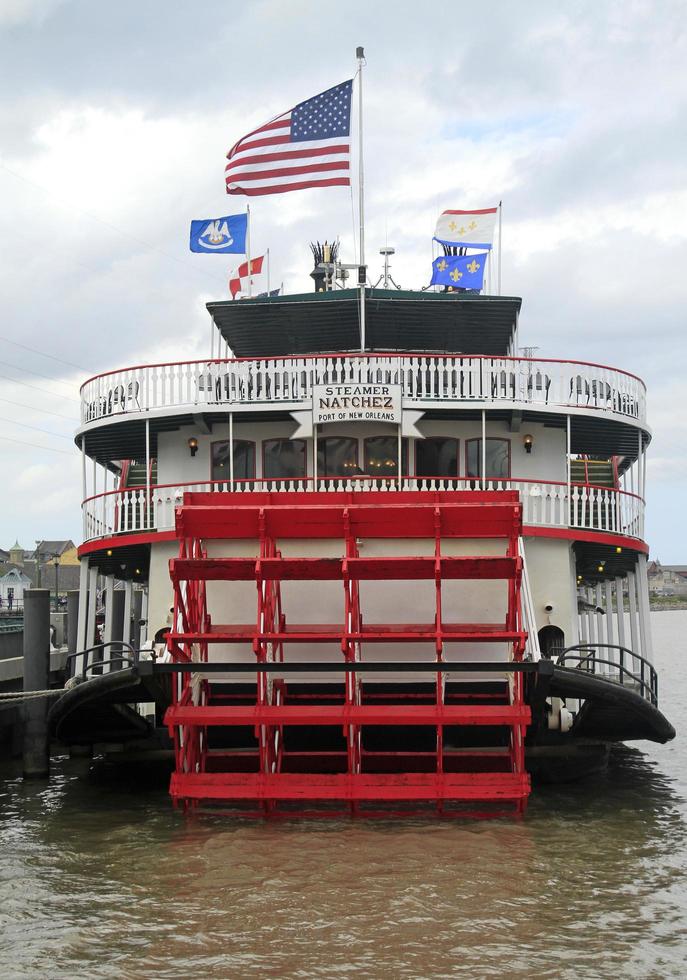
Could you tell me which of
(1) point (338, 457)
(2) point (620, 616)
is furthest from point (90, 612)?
(2) point (620, 616)

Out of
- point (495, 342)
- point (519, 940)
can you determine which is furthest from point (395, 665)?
point (495, 342)

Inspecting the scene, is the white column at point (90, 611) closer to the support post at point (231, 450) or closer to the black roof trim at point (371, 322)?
the support post at point (231, 450)

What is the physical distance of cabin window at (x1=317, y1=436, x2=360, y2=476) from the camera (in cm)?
1484

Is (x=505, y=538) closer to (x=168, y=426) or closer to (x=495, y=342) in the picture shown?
(x=168, y=426)

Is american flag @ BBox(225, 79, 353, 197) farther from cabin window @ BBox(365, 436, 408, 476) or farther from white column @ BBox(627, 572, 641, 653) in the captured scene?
white column @ BBox(627, 572, 641, 653)

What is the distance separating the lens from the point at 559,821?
1186cm

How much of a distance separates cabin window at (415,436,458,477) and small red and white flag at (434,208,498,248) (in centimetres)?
379

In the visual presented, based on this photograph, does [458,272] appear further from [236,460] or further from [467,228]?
[236,460]

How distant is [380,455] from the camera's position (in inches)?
584

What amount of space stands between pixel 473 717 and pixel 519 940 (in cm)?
325

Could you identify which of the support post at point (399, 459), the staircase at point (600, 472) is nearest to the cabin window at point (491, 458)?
the support post at point (399, 459)

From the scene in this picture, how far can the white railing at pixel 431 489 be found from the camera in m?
13.8

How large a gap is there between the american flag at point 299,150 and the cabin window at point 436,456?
3.69 meters

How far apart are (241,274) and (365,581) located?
799cm
